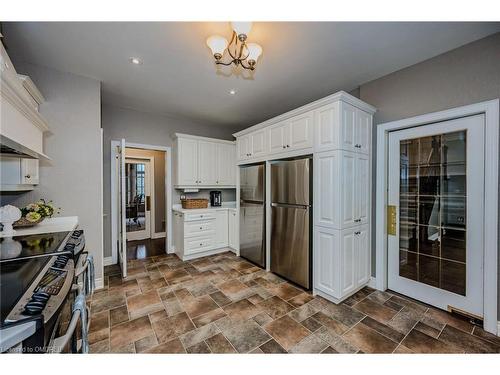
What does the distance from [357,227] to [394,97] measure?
1623 millimetres

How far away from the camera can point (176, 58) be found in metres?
2.28

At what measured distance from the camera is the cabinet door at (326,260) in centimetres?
237

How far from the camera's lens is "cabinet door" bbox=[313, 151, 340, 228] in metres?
2.35

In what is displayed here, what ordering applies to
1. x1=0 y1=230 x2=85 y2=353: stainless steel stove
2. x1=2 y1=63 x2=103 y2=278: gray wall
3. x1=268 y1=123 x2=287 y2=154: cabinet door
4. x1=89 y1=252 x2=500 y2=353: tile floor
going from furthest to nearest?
x1=268 y1=123 x2=287 y2=154: cabinet door, x1=2 y1=63 x2=103 y2=278: gray wall, x1=89 y1=252 x2=500 y2=353: tile floor, x1=0 y1=230 x2=85 y2=353: stainless steel stove

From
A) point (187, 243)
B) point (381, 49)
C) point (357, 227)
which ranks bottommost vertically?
point (187, 243)

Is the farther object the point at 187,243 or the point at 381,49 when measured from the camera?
the point at 187,243

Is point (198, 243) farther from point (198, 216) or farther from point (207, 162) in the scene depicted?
point (207, 162)

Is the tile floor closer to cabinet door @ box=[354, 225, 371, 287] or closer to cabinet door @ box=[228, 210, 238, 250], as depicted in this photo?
cabinet door @ box=[354, 225, 371, 287]

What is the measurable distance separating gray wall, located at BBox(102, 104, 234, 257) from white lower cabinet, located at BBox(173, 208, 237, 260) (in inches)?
27.7

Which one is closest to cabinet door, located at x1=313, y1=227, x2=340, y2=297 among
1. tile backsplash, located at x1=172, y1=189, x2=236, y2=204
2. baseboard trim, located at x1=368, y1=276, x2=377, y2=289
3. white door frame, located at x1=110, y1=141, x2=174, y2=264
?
baseboard trim, located at x1=368, y1=276, x2=377, y2=289

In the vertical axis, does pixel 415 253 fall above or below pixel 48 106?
below

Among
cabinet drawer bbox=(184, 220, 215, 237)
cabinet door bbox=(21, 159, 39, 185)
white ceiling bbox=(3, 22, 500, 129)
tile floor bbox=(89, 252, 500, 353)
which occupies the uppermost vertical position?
white ceiling bbox=(3, 22, 500, 129)
